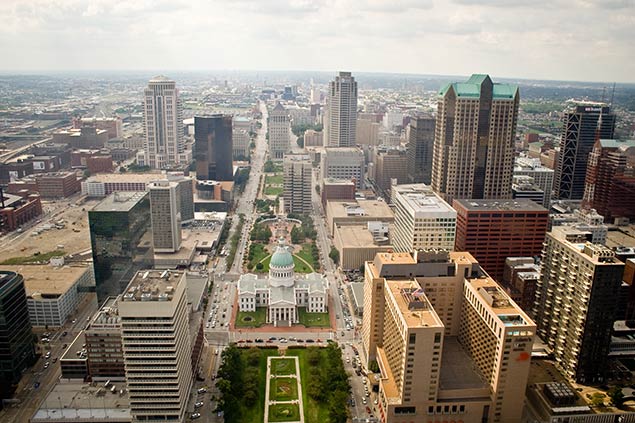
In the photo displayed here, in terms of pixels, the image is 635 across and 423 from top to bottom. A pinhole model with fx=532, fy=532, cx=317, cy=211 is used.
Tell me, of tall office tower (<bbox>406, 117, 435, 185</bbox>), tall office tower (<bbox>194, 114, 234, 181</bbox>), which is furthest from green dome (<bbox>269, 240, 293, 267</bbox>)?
tall office tower (<bbox>194, 114, 234, 181</bbox>)

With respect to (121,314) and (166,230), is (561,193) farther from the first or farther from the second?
(121,314)

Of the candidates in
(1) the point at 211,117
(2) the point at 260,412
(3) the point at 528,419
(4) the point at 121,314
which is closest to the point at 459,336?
(3) the point at 528,419

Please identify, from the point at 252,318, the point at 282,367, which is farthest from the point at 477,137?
the point at 282,367

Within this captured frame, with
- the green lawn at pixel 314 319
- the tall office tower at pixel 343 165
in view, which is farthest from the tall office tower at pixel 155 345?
the tall office tower at pixel 343 165

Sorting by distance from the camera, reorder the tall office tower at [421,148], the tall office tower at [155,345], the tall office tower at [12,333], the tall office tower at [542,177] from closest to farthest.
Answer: the tall office tower at [155,345] < the tall office tower at [12,333] < the tall office tower at [542,177] < the tall office tower at [421,148]

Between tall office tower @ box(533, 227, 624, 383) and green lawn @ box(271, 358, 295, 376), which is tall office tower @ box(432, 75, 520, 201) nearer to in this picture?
tall office tower @ box(533, 227, 624, 383)

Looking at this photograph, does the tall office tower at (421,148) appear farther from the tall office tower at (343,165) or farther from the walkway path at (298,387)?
the walkway path at (298,387)
